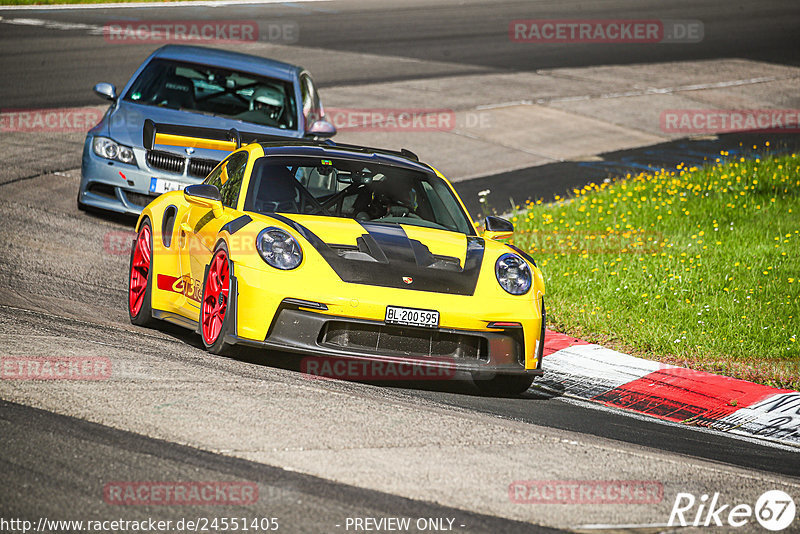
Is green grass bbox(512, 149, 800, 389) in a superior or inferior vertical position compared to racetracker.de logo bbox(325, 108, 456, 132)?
inferior

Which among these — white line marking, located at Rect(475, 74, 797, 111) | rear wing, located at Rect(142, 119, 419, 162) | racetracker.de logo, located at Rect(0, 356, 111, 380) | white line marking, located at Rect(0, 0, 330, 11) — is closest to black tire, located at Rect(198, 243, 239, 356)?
racetracker.de logo, located at Rect(0, 356, 111, 380)

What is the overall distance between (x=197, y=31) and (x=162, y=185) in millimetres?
15818

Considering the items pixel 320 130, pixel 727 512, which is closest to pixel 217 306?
pixel 727 512

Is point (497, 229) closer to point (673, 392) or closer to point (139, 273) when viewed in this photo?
point (673, 392)

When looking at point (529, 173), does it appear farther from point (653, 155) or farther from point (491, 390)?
point (491, 390)

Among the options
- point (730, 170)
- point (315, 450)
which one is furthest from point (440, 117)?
point (315, 450)

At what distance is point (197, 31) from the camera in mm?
26172

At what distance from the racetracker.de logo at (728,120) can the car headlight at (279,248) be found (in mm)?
A: 14581

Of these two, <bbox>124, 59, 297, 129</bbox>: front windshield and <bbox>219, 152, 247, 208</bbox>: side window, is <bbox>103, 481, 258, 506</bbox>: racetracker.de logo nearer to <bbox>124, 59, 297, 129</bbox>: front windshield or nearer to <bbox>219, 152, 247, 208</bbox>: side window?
<bbox>219, 152, 247, 208</bbox>: side window

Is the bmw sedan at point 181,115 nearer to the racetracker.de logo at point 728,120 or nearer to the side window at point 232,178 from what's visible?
the side window at point 232,178

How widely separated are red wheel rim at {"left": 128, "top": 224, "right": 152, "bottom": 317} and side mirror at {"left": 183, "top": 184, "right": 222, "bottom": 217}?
2.39 ft

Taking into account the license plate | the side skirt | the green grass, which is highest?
the license plate

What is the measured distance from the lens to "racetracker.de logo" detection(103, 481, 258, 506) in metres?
4.37

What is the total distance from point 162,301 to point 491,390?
7.64 feet
